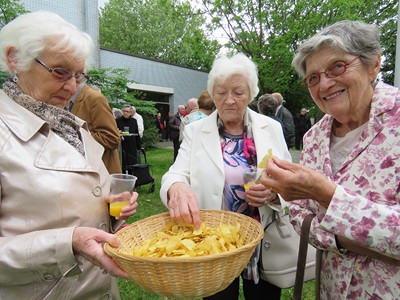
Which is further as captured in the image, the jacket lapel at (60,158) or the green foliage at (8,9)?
the green foliage at (8,9)

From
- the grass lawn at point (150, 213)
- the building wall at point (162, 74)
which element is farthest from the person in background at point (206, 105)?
the building wall at point (162, 74)

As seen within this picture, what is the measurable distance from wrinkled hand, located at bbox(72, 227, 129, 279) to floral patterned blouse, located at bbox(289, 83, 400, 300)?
89 cm

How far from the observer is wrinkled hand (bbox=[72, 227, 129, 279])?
126 centimetres

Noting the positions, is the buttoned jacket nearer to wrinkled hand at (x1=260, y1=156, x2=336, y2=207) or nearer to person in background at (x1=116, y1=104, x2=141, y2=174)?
wrinkled hand at (x1=260, y1=156, x2=336, y2=207)

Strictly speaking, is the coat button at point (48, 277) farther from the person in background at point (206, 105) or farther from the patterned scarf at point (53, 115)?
the person in background at point (206, 105)

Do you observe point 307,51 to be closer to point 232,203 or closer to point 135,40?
point 232,203

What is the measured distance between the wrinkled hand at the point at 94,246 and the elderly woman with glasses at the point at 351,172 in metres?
0.74

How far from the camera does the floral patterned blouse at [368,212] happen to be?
1213 millimetres

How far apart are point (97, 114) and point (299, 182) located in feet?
8.94

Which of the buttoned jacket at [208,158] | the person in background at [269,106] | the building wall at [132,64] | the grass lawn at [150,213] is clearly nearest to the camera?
the buttoned jacket at [208,158]

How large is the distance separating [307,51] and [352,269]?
108 cm

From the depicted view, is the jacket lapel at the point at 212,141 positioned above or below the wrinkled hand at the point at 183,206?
above

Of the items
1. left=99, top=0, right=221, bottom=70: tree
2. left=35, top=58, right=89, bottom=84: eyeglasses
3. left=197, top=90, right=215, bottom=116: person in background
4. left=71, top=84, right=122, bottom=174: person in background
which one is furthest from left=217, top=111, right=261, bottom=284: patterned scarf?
left=99, top=0, right=221, bottom=70: tree

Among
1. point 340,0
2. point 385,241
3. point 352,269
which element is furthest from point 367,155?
point 340,0
